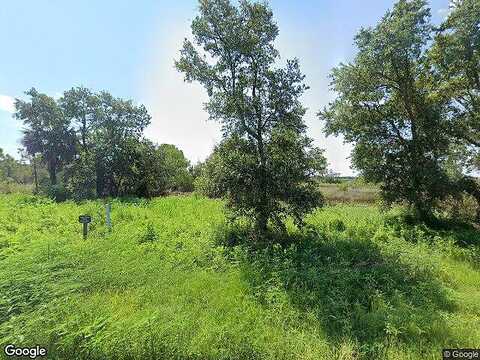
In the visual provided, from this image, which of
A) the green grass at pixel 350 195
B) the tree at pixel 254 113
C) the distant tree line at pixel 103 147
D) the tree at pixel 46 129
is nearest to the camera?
the tree at pixel 254 113

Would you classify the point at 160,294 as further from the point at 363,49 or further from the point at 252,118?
the point at 363,49

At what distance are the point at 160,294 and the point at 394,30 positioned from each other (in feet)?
46.8

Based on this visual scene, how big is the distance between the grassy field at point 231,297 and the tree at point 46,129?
116 ft

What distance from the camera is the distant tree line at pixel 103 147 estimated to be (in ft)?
118

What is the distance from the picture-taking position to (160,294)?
7094 millimetres

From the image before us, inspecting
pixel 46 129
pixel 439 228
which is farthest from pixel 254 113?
pixel 46 129

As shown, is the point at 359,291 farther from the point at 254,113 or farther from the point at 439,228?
the point at 439,228

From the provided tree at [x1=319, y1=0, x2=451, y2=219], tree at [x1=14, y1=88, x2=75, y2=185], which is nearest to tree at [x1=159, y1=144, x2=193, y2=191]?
tree at [x1=14, y1=88, x2=75, y2=185]

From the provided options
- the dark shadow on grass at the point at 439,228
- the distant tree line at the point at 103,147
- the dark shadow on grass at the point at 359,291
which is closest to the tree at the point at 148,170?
the distant tree line at the point at 103,147

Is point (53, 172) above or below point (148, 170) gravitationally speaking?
above

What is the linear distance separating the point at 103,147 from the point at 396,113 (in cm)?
2868

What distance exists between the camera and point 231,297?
7133mm

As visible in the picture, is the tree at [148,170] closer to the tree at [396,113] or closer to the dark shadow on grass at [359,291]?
the tree at [396,113]

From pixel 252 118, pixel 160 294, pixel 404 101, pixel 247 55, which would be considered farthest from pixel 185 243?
pixel 404 101
